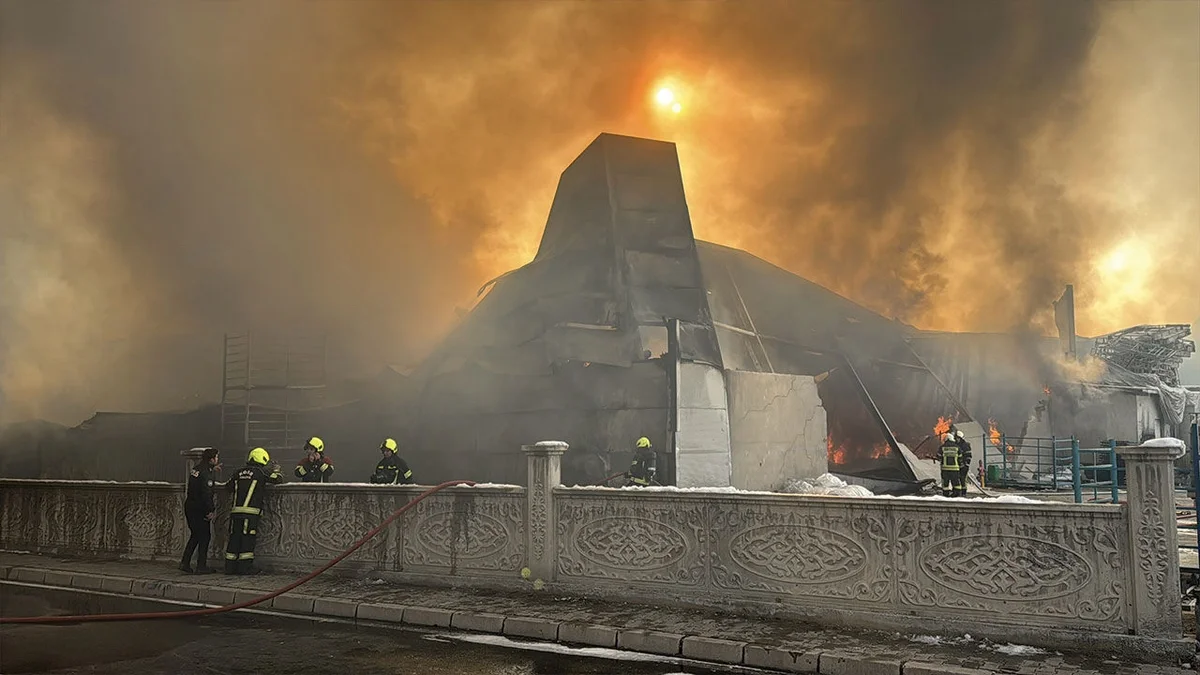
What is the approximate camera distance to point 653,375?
15.2m

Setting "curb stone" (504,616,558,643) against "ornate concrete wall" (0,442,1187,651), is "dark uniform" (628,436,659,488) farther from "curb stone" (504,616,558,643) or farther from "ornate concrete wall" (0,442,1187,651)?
"curb stone" (504,616,558,643)

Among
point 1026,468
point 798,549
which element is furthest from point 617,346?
point 1026,468

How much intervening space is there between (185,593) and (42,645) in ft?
7.47

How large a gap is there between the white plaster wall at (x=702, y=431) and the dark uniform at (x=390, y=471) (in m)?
5.20

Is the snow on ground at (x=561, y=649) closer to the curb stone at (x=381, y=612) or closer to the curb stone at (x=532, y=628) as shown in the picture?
the curb stone at (x=532, y=628)

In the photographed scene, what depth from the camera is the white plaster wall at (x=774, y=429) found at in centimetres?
1625

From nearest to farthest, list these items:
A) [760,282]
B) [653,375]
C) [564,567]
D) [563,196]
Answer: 1. [564,567]
2. [653,375]
3. [563,196]
4. [760,282]

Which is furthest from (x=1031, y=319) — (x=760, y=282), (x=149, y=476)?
(x=149, y=476)

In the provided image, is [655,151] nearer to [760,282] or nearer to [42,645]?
[760,282]

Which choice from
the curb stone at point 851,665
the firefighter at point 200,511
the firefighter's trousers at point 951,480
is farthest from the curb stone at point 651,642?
the firefighter's trousers at point 951,480

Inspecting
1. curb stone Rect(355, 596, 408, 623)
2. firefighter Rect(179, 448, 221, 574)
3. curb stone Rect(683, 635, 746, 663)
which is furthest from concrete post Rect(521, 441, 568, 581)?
firefighter Rect(179, 448, 221, 574)

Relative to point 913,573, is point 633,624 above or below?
below

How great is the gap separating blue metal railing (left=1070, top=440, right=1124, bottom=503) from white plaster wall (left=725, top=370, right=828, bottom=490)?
206 inches

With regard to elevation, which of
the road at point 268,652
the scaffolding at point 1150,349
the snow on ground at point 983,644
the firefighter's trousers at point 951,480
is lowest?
the road at point 268,652
